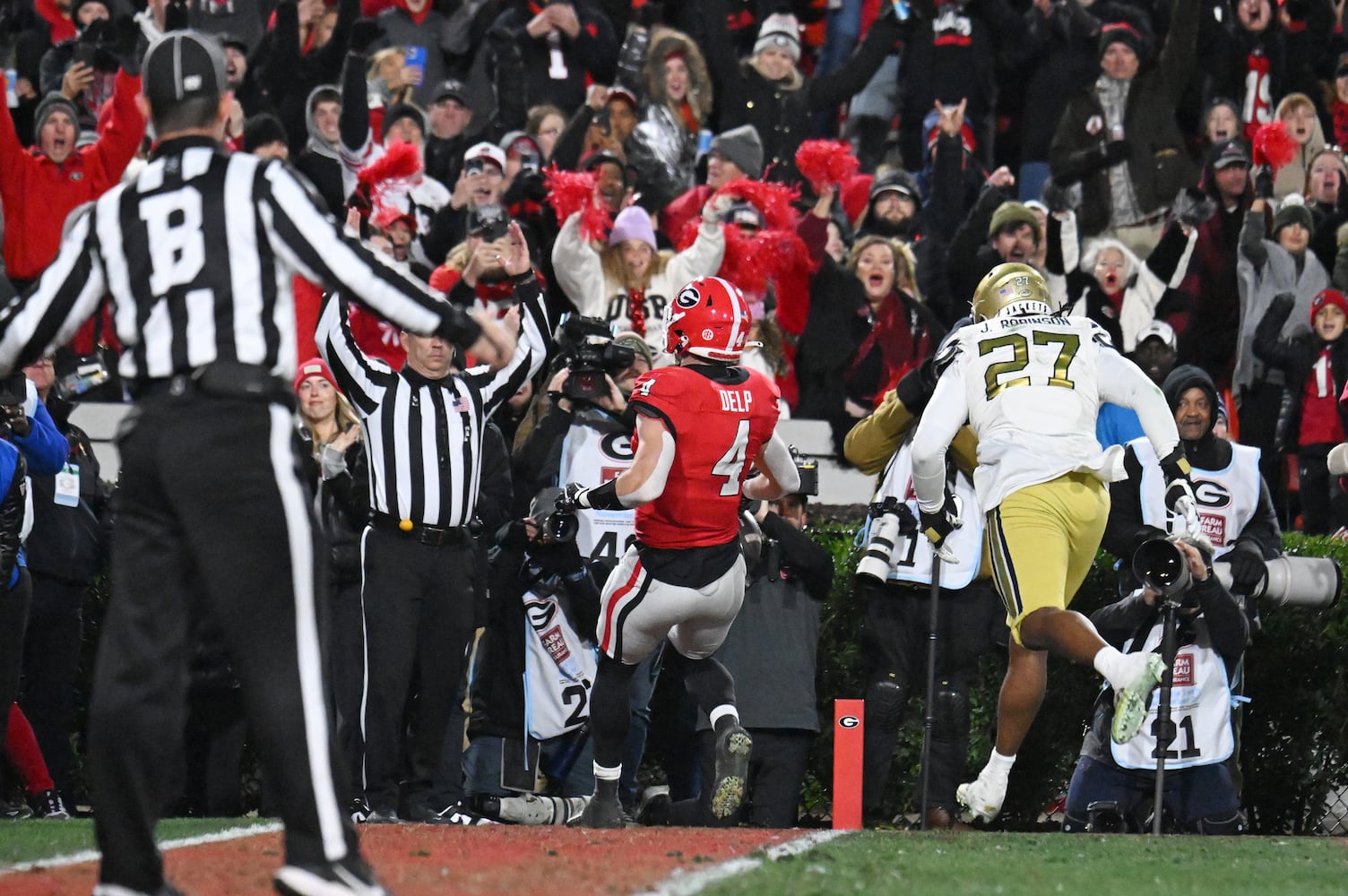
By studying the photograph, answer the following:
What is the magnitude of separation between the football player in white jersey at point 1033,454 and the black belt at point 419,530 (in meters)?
2.01

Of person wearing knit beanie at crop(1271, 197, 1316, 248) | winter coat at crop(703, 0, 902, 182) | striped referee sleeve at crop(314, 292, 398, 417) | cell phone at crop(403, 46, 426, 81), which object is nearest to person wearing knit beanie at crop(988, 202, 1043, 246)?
winter coat at crop(703, 0, 902, 182)

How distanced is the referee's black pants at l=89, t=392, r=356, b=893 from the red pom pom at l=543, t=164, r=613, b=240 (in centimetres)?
582

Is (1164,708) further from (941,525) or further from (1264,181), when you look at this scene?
(1264,181)

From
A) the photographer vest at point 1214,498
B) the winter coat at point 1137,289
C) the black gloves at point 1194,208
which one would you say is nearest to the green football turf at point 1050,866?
the photographer vest at point 1214,498

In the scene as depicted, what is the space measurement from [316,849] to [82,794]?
5032 mm

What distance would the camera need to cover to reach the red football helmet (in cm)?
740

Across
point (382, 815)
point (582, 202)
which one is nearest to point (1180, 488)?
point (382, 815)

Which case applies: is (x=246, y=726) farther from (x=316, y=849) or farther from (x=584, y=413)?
(x=316, y=849)

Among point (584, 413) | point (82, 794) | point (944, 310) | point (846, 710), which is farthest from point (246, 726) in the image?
point (944, 310)

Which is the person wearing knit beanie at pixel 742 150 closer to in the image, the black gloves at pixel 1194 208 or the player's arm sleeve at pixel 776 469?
the black gloves at pixel 1194 208

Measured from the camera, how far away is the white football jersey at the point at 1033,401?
7105 millimetres

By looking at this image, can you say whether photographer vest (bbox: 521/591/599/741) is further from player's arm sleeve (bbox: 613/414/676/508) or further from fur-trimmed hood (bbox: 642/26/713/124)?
fur-trimmed hood (bbox: 642/26/713/124)

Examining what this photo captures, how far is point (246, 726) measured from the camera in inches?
331

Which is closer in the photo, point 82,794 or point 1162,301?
point 82,794
